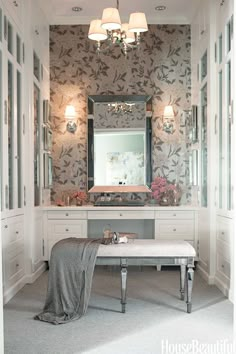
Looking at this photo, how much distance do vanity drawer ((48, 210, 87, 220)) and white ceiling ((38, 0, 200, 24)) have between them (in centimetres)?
252

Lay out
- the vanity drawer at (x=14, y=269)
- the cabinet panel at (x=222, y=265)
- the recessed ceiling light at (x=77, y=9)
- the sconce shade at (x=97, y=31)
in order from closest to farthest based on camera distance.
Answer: the vanity drawer at (x=14, y=269), the cabinet panel at (x=222, y=265), the sconce shade at (x=97, y=31), the recessed ceiling light at (x=77, y=9)

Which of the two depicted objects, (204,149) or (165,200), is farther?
(165,200)

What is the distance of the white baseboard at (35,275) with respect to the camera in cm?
479

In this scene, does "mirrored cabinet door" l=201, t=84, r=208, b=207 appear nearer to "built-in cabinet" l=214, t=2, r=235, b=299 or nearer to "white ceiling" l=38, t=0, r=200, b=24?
"built-in cabinet" l=214, t=2, r=235, b=299

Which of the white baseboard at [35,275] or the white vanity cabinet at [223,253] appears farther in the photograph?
the white baseboard at [35,275]

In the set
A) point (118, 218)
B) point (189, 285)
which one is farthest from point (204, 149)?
point (189, 285)

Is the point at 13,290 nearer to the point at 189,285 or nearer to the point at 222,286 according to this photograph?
the point at 189,285

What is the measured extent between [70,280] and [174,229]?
7.14 ft

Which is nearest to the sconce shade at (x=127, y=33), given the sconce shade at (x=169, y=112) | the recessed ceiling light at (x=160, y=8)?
the recessed ceiling light at (x=160, y=8)

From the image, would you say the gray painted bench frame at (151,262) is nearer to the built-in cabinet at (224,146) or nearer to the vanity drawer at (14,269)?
the built-in cabinet at (224,146)

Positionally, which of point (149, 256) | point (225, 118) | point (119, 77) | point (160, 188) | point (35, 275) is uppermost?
point (119, 77)

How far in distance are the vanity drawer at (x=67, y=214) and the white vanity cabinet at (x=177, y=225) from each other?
36.1 inches

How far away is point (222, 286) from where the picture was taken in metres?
4.33

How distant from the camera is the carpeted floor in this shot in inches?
116
